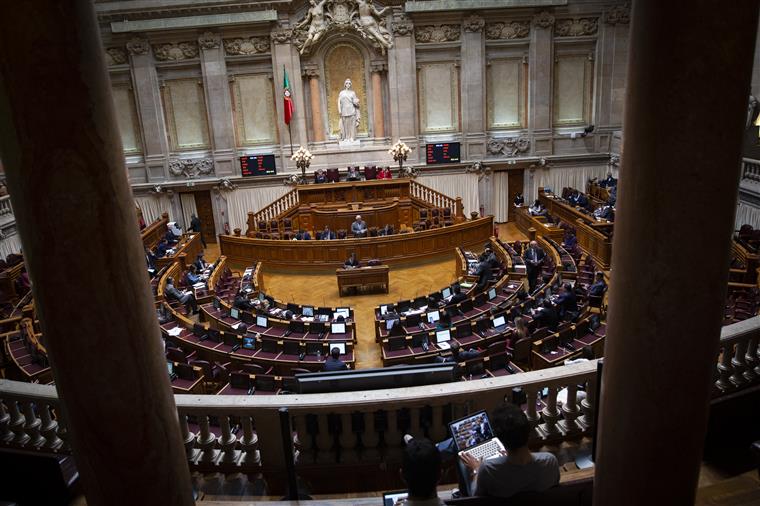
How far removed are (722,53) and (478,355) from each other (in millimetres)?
6855

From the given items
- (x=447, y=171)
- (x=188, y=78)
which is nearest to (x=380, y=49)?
(x=447, y=171)

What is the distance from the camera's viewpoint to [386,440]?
4.09 m

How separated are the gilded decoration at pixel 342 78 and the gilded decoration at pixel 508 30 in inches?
200

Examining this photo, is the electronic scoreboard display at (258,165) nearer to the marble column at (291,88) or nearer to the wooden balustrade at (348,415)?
the marble column at (291,88)

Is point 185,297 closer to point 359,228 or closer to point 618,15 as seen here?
point 359,228

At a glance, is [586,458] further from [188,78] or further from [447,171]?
[188,78]

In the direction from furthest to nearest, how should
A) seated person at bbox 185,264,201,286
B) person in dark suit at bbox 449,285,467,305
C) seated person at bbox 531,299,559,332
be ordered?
seated person at bbox 185,264,201,286, person in dark suit at bbox 449,285,467,305, seated person at bbox 531,299,559,332

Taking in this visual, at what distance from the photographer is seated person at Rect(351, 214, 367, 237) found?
55.4 ft

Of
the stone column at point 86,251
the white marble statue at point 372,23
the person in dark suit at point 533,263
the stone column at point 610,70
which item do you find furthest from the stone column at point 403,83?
the stone column at point 86,251

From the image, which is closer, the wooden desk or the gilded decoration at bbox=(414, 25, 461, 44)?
the wooden desk

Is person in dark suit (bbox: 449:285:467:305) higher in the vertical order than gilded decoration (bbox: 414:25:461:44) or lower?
lower

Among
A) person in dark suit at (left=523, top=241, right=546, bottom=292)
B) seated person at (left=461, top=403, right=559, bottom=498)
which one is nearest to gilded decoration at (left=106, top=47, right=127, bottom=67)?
person in dark suit at (left=523, top=241, right=546, bottom=292)

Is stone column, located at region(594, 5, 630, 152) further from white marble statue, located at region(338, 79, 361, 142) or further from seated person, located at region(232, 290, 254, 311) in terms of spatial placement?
seated person, located at region(232, 290, 254, 311)

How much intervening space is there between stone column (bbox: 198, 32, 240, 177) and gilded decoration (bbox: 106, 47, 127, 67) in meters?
2.88
